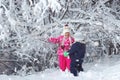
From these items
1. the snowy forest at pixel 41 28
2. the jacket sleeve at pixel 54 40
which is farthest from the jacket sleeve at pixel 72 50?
the snowy forest at pixel 41 28

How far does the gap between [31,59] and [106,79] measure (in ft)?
11.2

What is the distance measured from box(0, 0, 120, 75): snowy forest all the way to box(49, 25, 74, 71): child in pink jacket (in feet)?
2.63

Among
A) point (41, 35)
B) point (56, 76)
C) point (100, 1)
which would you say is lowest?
point (56, 76)

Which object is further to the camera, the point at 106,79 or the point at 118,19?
the point at 118,19

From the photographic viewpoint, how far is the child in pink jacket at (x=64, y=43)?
11914 mm

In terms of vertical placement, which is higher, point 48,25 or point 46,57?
point 48,25

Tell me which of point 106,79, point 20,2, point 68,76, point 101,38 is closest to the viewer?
point 106,79

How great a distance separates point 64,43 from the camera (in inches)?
473

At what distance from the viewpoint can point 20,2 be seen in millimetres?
12750

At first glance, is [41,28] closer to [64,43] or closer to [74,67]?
[64,43]

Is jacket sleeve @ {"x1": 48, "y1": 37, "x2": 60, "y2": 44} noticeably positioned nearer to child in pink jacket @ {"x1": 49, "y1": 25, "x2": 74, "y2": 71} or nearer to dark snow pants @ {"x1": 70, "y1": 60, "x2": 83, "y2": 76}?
child in pink jacket @ {"x1": 49, "y1": 25, "x2": 74, "y2": 71}

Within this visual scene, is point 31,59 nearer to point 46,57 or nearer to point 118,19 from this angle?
point 46,57

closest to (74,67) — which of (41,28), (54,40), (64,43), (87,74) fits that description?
(87,74)

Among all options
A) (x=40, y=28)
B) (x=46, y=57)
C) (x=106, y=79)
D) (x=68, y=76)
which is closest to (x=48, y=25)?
(x=40, y=28)
